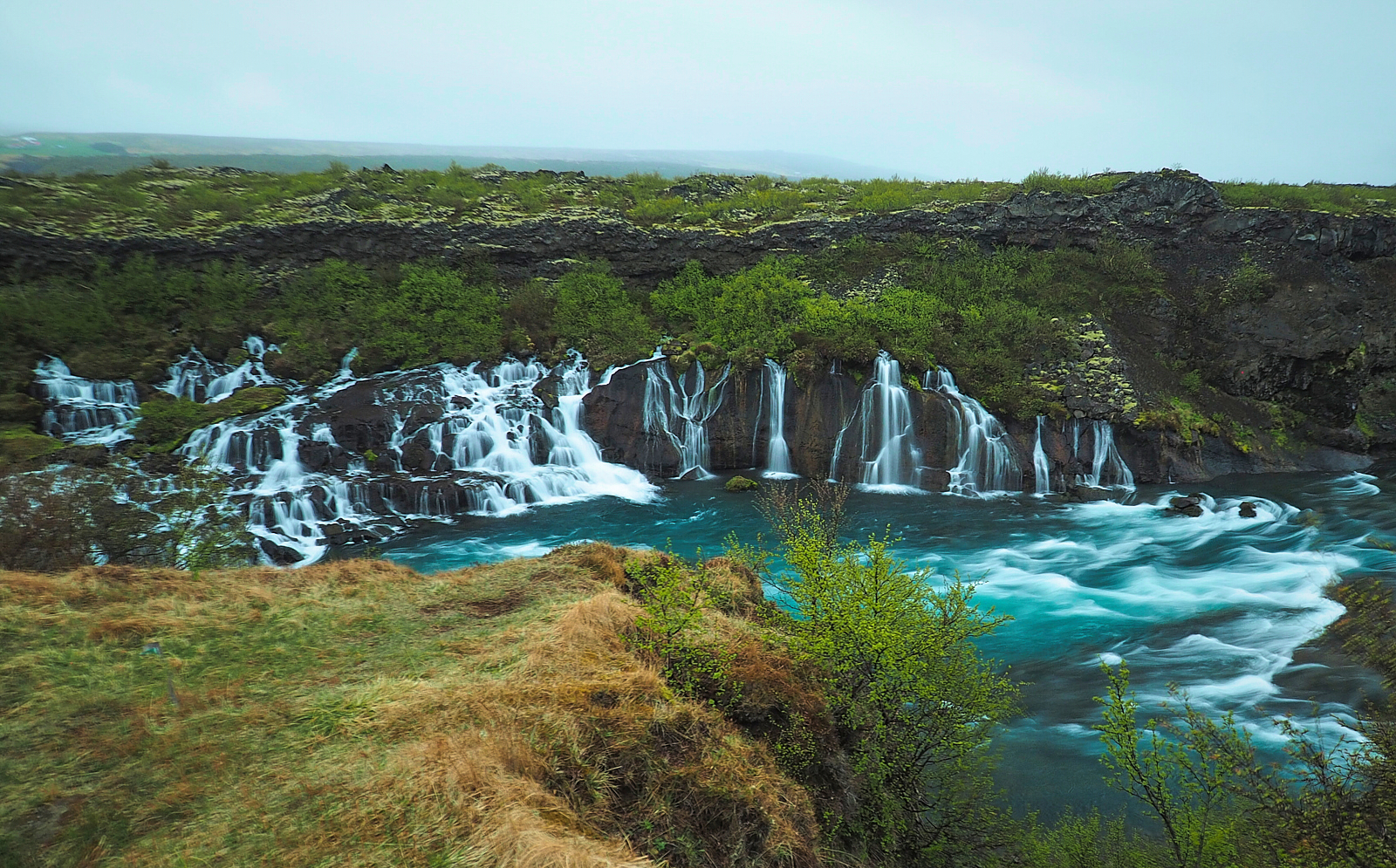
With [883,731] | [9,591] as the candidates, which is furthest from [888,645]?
[9,591]

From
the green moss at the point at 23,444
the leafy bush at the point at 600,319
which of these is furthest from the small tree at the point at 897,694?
the green moss at the point at 23,444

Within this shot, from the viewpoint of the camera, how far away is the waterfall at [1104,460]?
25109 mm

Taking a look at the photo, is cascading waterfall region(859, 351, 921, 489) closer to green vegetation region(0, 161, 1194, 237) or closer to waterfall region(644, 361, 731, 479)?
waterfall region(644, 361, 731, 479)

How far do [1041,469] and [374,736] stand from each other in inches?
1010

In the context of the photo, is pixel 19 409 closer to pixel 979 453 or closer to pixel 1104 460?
Result: pixel 979 453

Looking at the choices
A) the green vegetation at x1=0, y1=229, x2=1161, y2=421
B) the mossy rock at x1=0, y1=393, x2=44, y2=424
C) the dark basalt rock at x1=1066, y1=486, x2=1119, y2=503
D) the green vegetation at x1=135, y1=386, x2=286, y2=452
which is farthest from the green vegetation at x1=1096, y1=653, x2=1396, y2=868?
the mossy rock at x1=0, y1=393, x2=44, y2=424

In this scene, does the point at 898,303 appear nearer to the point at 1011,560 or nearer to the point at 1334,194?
the point at 1011,560

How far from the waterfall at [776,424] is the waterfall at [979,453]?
6.84 m

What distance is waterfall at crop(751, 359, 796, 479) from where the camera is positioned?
27828 millimetres

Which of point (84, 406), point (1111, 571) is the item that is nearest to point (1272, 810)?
point (1111, 571)

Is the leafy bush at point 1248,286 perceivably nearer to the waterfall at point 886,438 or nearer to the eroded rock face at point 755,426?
the eroded rock face at point 755,426

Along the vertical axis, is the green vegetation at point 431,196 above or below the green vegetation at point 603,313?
above

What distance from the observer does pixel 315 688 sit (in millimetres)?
7652

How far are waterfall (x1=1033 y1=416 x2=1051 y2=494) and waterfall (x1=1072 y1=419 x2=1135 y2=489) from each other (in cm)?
123
